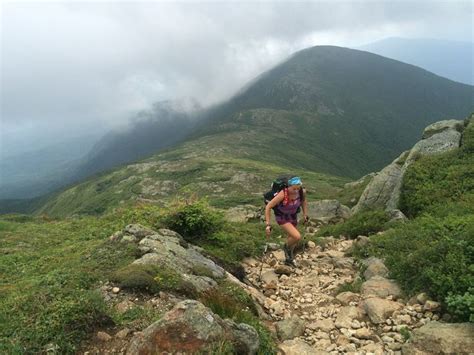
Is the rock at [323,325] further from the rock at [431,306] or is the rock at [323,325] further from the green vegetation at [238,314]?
the rock at [431,306]

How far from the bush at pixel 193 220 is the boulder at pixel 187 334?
29.5ft

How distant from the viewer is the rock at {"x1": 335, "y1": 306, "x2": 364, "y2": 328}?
954 cm

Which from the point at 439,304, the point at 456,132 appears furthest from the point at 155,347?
the point at 456,132

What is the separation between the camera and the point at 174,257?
11.5 meters

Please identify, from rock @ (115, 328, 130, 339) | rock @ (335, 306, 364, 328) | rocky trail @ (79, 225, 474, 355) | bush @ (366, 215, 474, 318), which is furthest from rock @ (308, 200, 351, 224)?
rock @ (115, 328, 130, 339)

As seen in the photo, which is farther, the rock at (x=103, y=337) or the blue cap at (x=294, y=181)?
the blue cap at (x=294, y=181)

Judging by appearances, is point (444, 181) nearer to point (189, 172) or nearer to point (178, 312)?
point (178, 312)

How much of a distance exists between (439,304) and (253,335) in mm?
4699

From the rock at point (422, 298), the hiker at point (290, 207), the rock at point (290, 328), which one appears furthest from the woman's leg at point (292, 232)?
the rock at point (422, 298)

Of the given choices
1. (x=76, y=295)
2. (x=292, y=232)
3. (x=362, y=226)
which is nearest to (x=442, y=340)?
(x=292, y=232)

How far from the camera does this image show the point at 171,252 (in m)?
11.9

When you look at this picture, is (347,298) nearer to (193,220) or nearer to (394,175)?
(193,220)

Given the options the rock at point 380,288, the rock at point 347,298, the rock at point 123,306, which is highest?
the rock at point 123,306

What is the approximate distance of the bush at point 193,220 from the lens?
52.2ft
